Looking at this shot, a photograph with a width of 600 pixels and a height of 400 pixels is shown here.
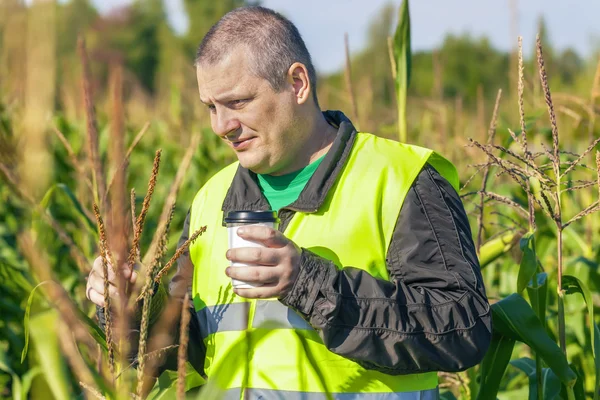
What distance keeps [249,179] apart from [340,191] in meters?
0.28

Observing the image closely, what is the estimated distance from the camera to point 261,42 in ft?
6.36

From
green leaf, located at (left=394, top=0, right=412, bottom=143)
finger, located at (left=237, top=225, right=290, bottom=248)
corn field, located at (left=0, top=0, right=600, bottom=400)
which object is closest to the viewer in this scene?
corn field, located at (left=0, top=0, right=600, bottom=400)

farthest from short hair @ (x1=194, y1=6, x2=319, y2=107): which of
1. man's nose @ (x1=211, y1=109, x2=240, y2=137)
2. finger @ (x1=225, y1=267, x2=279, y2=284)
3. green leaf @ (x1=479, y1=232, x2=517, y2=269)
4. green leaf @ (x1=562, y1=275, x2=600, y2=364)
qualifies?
green leaf @ (x1=562, y1=275, x2=600, y2=364)

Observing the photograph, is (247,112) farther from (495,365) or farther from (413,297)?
(495,365)

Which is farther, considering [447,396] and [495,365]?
[447,396]

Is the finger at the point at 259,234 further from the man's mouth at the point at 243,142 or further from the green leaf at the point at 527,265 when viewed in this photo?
the green leaf at the point at 527,265

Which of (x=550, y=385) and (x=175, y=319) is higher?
(x=175, y=319)

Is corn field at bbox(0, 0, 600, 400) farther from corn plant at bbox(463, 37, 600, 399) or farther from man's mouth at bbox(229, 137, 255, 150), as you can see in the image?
man's mouth at bbox(229, 137, 255, 150)

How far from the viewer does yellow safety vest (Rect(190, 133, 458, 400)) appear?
1755mm

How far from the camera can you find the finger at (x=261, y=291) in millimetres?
1448

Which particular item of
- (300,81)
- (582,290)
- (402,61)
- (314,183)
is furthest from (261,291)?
(402,61)

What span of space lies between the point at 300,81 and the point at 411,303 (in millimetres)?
673

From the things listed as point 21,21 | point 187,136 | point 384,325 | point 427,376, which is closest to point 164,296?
point 384,325

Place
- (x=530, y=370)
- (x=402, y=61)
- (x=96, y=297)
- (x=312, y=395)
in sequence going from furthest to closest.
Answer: (x=402, y=61)
(x=530, y=370)
(x=312, y=395)
(x=96, y=297)
